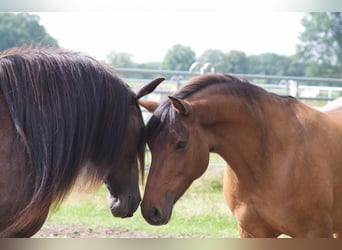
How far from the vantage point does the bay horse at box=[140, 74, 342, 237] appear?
2.97 m

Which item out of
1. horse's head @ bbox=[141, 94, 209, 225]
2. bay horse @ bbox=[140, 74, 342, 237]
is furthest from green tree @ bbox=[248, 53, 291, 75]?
horse's head @ bbox=[141, 94, 209, 225]

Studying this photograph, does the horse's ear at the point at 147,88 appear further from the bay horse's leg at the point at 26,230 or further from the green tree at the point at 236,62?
the green tree at the point at 236,62

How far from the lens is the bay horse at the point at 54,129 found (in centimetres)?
212

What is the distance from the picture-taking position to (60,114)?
2.22 meters

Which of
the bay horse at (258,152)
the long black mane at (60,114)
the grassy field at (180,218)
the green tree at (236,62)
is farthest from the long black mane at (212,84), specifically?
the green tree at (236,62)

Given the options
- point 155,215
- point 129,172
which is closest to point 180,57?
point 155,215

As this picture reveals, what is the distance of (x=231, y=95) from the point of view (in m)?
3.12

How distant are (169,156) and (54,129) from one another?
A: 2.85 feet

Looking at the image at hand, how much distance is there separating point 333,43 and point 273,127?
2068cm

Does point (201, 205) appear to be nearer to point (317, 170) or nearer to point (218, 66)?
point (317, 170)

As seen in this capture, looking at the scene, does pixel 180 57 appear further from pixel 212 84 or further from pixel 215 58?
pixel 212 84

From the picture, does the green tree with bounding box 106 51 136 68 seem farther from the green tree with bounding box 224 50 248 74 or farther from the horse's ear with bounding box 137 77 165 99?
the horse's ear with bounding box 137 77 165 99

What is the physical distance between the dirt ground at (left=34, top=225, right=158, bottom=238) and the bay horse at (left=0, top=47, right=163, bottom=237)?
256cm

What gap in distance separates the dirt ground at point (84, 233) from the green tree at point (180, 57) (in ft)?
65.8
